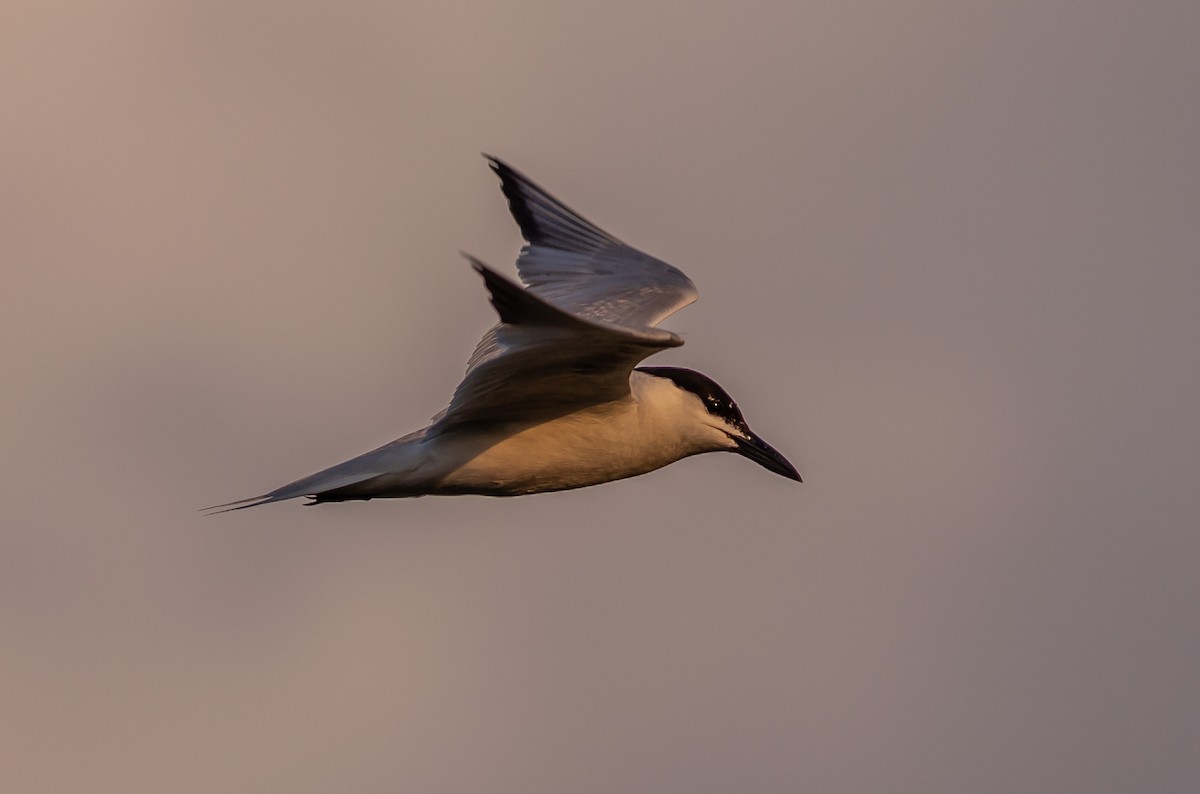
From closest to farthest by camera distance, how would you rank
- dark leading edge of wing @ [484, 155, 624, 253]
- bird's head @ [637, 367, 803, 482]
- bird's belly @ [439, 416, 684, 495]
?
1. bird's belly @ [439, 416, 684, 495]
2. bird's head @ [637, 367, 803, 482]
3. dark leading edge of wing @ [484, 155, 624, 253]

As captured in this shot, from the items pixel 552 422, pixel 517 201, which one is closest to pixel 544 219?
pixel 517 201

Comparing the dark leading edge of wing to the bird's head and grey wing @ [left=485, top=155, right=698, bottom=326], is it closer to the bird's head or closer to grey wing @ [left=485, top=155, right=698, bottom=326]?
grey wing @ [left=485, top=155, right=698, bottom=326]

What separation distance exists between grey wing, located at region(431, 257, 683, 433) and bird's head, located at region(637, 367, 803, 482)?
0.77m

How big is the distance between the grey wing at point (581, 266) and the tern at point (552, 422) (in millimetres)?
319

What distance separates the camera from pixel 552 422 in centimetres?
1038

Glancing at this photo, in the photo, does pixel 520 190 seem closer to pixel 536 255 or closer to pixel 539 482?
pixel 536 255

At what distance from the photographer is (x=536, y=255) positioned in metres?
12.7

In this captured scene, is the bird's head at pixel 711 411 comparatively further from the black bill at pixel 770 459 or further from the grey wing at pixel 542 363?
the grey wing at pixel 542 363

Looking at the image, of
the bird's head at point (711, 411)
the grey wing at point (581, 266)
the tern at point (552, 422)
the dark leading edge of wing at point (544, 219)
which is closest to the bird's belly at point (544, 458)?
the tern at point (552, 422)

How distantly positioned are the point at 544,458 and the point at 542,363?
0.93m

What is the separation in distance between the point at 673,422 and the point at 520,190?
2.74m

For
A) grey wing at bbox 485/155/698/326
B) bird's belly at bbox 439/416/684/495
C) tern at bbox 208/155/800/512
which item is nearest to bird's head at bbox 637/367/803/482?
tern at bbox 208/155/800/512

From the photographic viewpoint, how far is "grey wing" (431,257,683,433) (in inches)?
341

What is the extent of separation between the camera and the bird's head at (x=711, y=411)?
11047 millimetres
